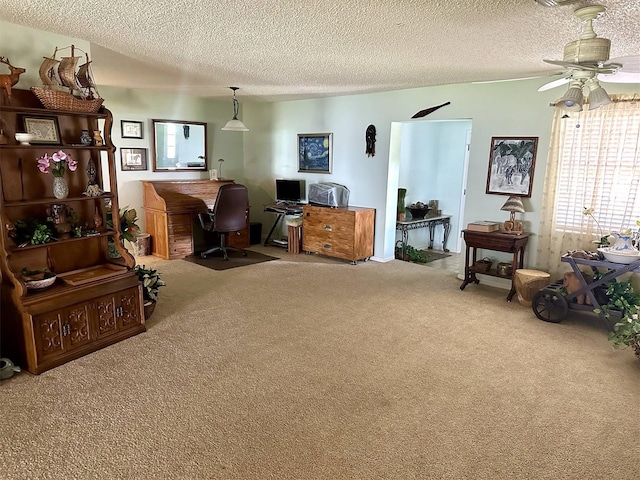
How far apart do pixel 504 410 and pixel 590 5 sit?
223 cm

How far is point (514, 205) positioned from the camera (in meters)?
4.51

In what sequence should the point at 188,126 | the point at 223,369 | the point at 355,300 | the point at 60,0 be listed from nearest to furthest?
the point at 60,0, the point at 223,369, the point at 355,300, the point at 188,126

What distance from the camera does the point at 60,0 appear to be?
241 cm

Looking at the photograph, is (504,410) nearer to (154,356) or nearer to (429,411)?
(429,411)

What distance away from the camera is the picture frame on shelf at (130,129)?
597cm

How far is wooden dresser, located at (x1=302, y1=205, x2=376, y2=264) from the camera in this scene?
584 cm

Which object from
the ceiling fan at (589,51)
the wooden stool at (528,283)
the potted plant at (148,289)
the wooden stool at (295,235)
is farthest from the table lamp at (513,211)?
the potted plant at (148,289)

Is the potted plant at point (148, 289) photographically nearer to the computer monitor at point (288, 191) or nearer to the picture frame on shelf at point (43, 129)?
the picture frame on shelf at point (43, 129)

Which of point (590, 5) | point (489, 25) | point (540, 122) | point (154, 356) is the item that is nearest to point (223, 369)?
point (154, 356)

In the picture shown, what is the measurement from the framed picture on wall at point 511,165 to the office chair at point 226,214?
3227 millimetres

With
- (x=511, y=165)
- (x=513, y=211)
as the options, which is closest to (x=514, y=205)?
(x=513, y=211)

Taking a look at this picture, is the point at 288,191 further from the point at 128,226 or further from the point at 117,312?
the point at 117,312

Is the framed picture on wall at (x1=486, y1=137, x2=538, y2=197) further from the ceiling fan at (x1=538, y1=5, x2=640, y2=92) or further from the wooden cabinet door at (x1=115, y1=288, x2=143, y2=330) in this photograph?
the wooden cabinet door at (x1=115, y1=288, x2=143, y2=330)

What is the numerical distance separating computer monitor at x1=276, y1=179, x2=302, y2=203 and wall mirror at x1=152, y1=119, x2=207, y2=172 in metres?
1.24
